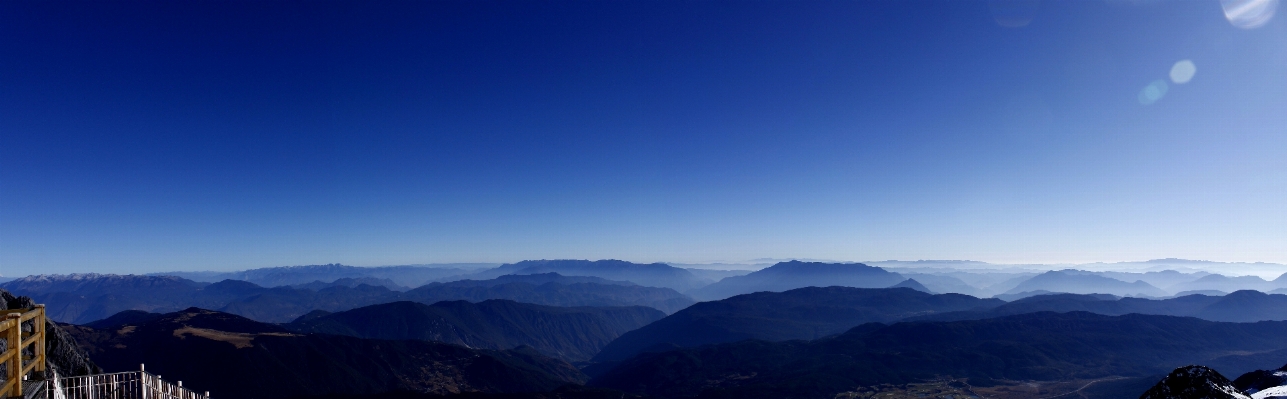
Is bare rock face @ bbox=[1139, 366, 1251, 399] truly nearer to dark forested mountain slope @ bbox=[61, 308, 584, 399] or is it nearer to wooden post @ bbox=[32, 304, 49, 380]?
wooden post @ bbox=[32, 304, 49, 380]

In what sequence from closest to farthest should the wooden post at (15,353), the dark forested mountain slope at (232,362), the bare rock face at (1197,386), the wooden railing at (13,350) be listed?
the bare rock face at (1197,386), the wooden railing at (13,350), the wooden post at (15,353), the dark forested mountain slope at (232,362)

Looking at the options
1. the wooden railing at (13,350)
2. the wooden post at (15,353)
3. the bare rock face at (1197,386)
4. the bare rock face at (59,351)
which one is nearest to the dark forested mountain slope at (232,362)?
the bare rock face at (59,351)

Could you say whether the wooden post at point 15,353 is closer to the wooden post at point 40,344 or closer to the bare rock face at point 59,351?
the wooden post at point 40,344

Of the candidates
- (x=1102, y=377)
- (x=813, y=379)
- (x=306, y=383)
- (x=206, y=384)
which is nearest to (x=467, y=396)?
(x=306, y=383)

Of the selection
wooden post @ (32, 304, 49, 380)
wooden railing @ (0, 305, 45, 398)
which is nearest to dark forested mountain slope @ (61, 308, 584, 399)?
wooden post @ (32, 304, 49, 380)

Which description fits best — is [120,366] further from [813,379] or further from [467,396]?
[813,379]

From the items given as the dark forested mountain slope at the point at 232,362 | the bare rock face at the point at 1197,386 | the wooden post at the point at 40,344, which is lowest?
the dark forested mountain slope at the point at 232,362
